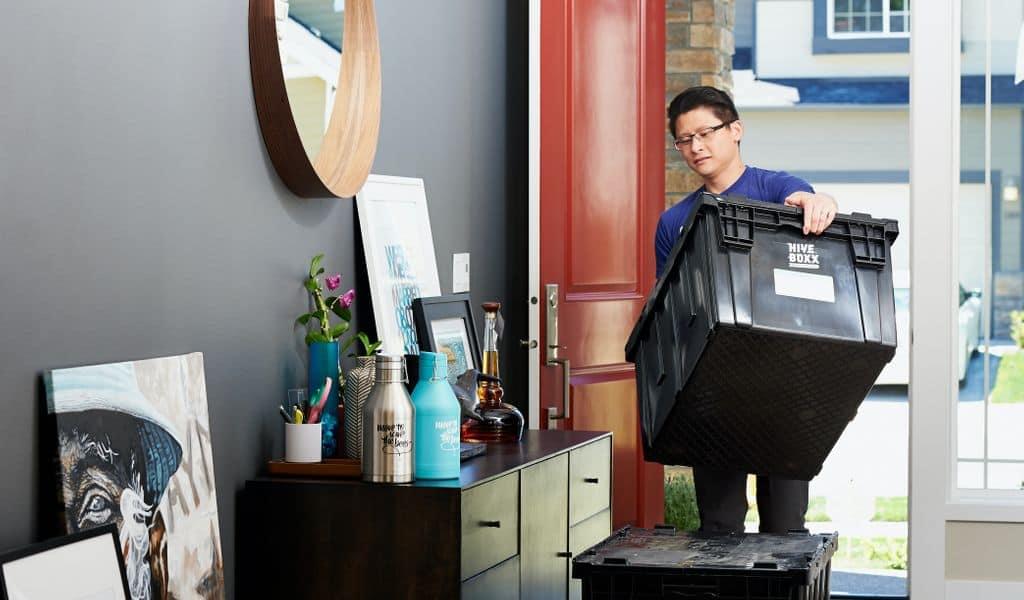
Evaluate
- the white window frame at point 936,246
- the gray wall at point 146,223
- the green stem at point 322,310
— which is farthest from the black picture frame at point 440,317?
the white window frame at point 936,246

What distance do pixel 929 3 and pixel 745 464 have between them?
7.26 feet

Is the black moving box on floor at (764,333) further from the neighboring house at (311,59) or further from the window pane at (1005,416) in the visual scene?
the window pane at (1005,416)

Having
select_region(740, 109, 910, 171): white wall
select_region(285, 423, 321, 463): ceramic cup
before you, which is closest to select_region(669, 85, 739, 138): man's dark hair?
select_region(285, 423, 321, 463): ceramic cup

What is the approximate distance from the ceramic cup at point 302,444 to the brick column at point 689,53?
3570mm

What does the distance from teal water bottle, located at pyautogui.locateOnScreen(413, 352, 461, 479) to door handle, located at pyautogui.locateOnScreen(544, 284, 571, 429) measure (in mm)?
1670

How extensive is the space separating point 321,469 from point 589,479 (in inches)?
37.1

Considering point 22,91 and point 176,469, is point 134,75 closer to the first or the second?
Result: point 22,91

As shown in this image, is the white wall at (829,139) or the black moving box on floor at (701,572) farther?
the white wall at (829,139)

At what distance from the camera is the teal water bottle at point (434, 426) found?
2.21 metres

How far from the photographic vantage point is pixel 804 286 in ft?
7.53

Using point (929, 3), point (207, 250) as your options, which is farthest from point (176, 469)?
point (929, 3)

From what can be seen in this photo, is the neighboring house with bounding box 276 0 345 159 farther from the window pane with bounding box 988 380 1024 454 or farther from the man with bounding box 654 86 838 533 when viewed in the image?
the window pane with bounding box 988 380 1024 454

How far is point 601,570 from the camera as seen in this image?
2053 millimetres

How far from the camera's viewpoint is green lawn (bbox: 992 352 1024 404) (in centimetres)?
410
